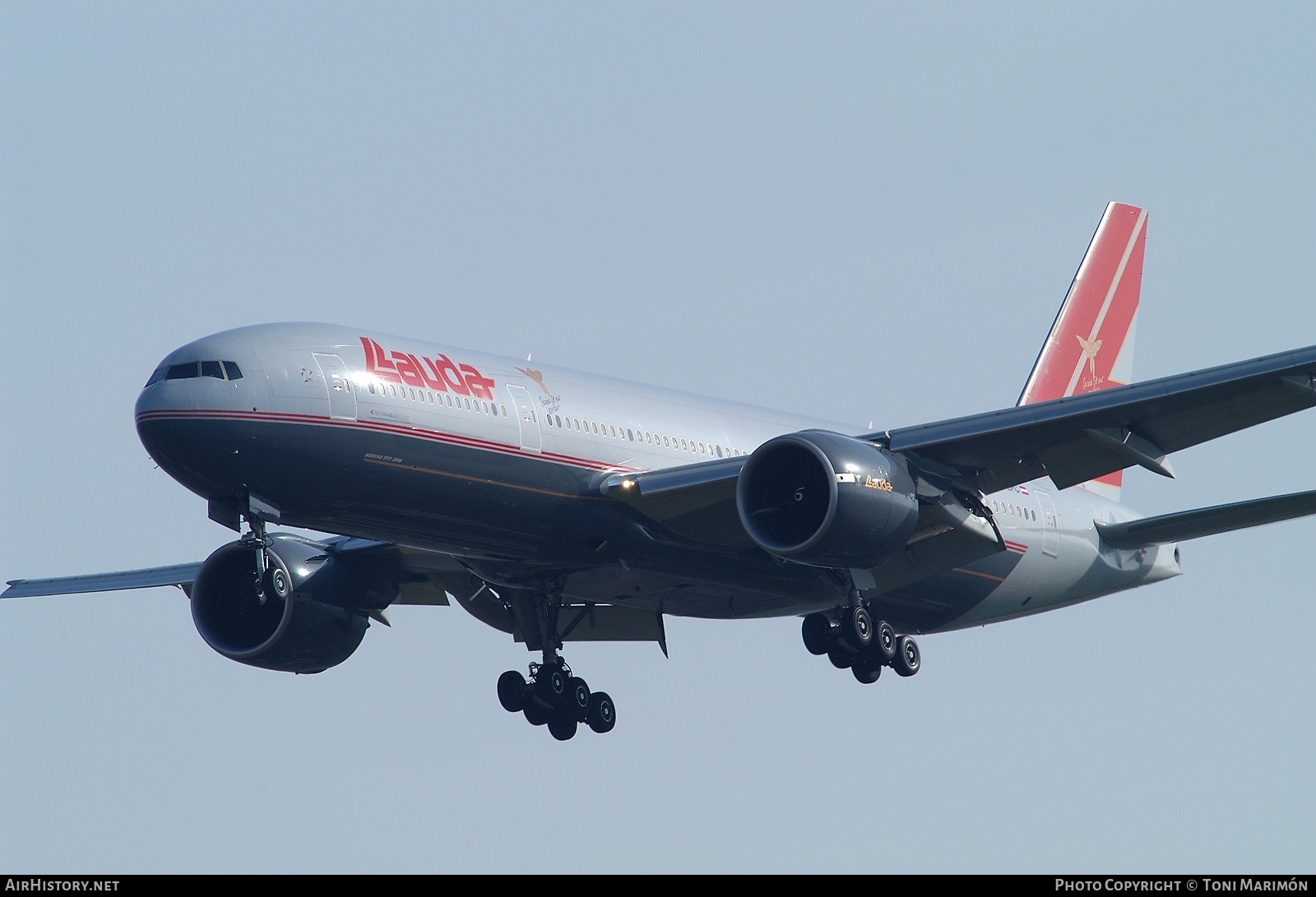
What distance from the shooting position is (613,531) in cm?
3141

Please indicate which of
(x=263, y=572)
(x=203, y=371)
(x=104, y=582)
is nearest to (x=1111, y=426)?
(x=263, y=572)

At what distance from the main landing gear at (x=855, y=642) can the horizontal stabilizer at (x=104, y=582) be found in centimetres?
1345

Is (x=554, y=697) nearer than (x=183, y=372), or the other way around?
(x=183, y=372)

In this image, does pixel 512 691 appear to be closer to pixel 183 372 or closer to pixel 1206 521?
pixel 183 372

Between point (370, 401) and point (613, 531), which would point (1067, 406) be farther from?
point (370, 401)

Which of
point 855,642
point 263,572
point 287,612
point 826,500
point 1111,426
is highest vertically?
point 1111,426

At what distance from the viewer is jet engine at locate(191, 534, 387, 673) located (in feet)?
117

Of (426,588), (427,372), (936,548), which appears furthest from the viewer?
(426,588)

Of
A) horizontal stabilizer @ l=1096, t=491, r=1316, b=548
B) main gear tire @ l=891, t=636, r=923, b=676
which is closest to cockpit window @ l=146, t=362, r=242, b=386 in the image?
main gear tire @ l=891, t=636, r=923, b=676

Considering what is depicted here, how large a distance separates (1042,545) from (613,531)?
11158 millimetres

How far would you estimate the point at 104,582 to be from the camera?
130ft

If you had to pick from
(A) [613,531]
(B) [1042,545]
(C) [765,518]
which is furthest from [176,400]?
(B) [1042,545]

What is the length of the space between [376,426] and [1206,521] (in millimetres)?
16401

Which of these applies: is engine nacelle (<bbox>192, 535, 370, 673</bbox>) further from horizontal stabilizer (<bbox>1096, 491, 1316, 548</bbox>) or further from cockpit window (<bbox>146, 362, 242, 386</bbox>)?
horizontal stabilizer (<bbox>1096, 491, 1316, 548</bbox>)
